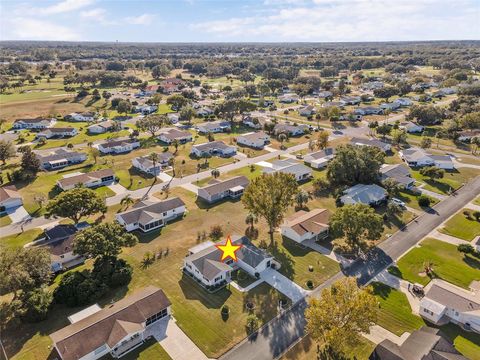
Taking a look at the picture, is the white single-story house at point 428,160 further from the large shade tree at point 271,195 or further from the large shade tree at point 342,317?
the large shade tree at point 342,317

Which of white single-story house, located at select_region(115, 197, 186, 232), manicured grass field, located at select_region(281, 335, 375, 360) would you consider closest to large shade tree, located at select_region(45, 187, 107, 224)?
white single-story house, located at select_region(115, 197, 186, 232)

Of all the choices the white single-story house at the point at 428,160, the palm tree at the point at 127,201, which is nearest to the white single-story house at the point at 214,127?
the palm tree at the point at 127,201

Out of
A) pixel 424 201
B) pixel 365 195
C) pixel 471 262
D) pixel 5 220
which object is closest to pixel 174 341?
pixel 471 262

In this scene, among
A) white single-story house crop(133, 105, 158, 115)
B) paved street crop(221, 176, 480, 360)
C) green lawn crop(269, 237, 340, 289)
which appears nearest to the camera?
paved street crop(221, 176, 480, 360)

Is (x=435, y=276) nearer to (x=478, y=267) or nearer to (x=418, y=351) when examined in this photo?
(x=478, y=267)

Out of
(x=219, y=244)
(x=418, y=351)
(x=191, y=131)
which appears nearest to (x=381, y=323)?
(x=418, y=351)

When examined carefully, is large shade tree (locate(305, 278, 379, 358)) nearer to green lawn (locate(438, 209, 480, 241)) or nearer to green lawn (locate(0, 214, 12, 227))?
green lawn (locate(438, 209, 480, 241))

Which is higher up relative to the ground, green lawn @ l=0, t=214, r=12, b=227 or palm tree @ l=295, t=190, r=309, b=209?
palm tree @ l=295, t=190, r=309, b=209
